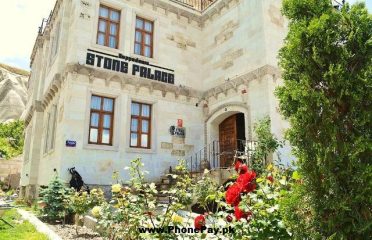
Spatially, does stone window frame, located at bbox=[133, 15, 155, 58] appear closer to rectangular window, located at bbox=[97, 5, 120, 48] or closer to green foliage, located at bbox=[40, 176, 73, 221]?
rectangular window, located at bbox=[97, 5, 120, 48]

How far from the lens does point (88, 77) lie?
1040 cm

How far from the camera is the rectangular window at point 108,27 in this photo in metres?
11.3

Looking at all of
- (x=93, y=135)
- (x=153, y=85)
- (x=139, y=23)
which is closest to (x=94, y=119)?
(x=93, y=135)

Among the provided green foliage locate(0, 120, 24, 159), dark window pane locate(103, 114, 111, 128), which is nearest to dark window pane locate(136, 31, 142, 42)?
dark window pane locate(103, 114, 111, 128)

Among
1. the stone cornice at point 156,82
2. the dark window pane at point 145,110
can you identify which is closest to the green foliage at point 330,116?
the stone cornice at point 156,82

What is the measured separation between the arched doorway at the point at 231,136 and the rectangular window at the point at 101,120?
4.48 metres

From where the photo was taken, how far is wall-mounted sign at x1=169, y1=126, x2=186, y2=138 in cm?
1180

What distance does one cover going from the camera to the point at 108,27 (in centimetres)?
1152

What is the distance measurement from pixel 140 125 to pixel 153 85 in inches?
66.0

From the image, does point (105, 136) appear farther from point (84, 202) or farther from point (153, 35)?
point (153, 35)

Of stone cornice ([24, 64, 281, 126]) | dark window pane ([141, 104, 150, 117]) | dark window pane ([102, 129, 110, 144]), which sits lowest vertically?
dark window pane ([102, 129, 110, 144])

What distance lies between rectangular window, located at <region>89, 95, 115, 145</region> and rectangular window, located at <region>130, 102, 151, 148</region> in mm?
829

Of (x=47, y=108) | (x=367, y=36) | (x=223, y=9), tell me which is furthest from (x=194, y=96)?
(x=367, y=36)

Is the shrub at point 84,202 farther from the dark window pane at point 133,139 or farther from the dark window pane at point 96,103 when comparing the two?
the dark window pane at point 96,103
